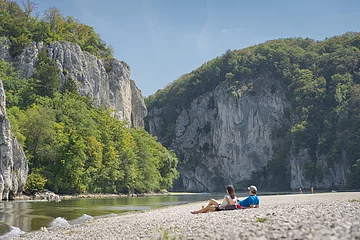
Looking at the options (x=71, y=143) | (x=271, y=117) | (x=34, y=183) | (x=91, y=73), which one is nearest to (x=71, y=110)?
(x=71, y=143)

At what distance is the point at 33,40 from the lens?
8500 cm

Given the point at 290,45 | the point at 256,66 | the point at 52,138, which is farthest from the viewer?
the point at 290,45

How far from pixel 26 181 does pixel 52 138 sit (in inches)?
354

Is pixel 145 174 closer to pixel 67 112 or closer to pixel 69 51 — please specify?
pixel 67 112

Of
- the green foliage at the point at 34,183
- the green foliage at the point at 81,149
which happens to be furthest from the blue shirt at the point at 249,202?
the green foliage at the point at 81,149

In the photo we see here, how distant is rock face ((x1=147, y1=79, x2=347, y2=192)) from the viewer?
135 metres

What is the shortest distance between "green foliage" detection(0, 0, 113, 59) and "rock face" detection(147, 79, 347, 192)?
5034 centimetres

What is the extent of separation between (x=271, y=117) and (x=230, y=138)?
53.0 feet

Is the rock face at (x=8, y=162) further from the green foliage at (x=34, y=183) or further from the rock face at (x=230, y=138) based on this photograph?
the rock face at (x=230, y=138)

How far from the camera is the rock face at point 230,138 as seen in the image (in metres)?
135

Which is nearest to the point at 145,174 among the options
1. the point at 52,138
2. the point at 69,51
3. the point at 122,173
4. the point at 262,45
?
the point at 122,173

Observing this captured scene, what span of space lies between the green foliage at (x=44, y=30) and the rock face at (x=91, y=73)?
3030 mm

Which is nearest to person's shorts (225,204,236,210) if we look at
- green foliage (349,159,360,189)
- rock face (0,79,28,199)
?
rock face (0,79,28,199)

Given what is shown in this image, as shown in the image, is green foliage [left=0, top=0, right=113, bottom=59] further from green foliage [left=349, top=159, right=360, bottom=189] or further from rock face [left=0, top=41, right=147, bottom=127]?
green foliage [left=349, top=159, right=360, bottom=189]
